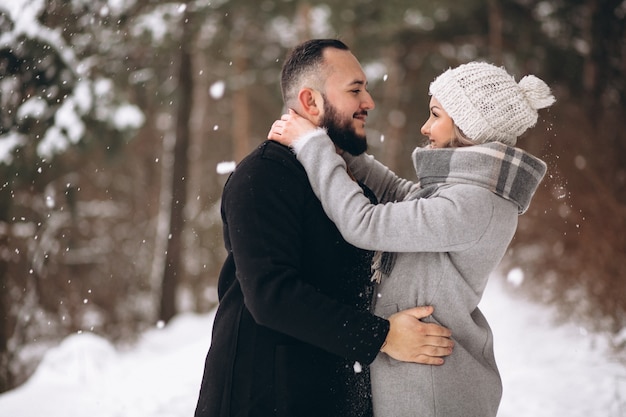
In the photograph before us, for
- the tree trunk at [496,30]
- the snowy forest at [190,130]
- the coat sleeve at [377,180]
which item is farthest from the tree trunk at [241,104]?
the coat sleeve at [377,180]

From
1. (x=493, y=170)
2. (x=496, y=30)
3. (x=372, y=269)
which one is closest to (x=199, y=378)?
(x=372, y=269)

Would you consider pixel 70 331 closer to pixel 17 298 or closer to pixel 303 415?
pixel 17 298

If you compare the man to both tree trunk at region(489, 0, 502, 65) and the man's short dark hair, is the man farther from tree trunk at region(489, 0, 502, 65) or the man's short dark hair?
tree trunk at region(489, 0, 502, 65)

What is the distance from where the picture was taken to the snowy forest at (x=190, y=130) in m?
7.34

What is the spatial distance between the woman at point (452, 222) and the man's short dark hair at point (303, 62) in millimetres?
299

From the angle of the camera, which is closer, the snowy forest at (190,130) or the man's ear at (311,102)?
the man's ear at (311,102)

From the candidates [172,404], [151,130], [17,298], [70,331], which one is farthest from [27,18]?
[151,130]

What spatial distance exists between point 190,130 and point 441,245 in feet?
31.9

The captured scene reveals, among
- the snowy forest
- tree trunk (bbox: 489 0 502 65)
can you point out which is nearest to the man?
the snowy forest

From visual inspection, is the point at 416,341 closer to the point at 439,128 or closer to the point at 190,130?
the point at 439,128

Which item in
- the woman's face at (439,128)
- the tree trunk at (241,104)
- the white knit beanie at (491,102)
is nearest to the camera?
the white knit beanie at (491,102)

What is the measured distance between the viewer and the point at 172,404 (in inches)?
206

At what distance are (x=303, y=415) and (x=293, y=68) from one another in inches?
56.2

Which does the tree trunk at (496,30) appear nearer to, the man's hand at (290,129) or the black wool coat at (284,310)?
the man's hand at (290,129)
